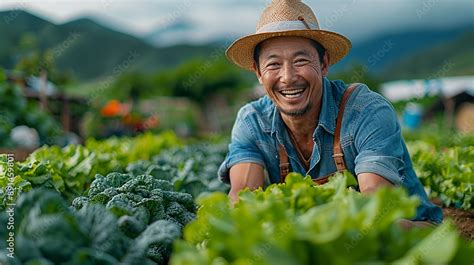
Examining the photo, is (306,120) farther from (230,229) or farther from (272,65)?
(230,229)

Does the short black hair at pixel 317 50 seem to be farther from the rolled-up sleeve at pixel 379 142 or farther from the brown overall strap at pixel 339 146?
the rolled-up sleeve at pixel 379 142

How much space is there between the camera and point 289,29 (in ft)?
10.3

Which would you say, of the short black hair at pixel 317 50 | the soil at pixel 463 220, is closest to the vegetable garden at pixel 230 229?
the short black hair at pixel 317 50

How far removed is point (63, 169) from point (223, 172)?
47.7 inches

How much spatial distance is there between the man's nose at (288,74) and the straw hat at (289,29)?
7.2 inches

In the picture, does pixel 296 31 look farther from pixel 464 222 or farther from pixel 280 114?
pixel 464 222

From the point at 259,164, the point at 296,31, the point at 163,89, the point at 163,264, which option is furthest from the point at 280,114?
the point at 163,89

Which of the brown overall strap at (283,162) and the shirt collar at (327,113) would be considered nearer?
the shirt collar at (327,113)

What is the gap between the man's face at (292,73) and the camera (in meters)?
3.16

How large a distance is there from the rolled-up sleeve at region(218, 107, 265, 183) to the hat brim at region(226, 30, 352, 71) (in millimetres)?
327

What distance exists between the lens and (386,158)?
2.94 m

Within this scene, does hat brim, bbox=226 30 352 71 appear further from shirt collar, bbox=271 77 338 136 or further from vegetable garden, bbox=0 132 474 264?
vegetable garden, bbox=0 132 474 264

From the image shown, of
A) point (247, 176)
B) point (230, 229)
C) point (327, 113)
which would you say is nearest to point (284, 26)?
point (327, 113)

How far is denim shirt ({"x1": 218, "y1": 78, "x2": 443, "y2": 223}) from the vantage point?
9.82ft
